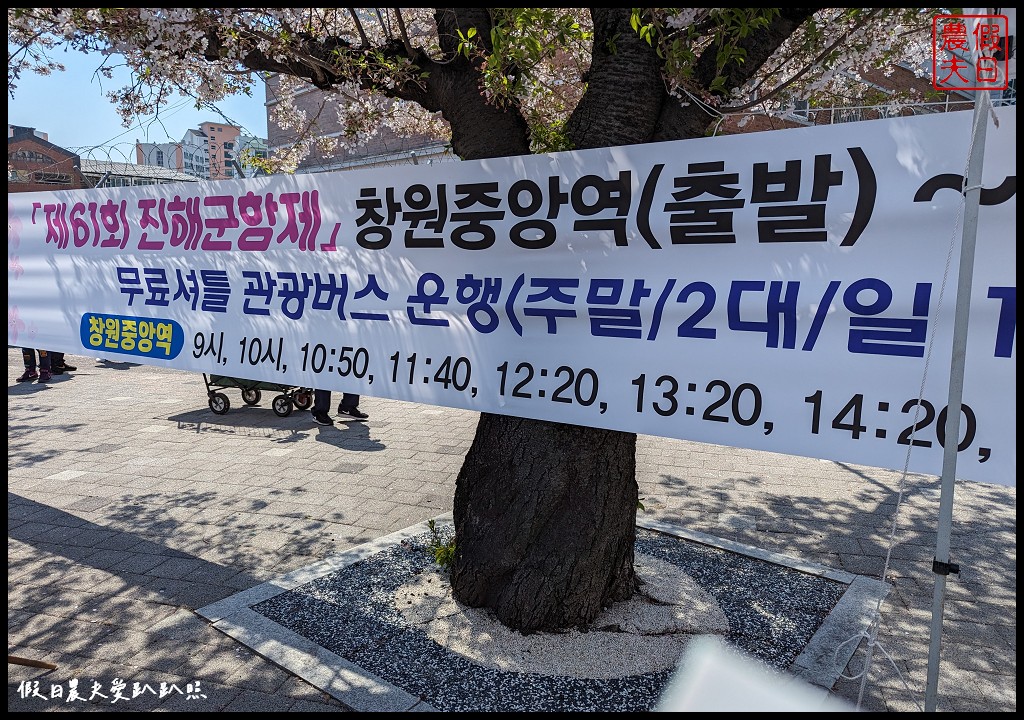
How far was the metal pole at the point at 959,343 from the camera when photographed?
226 centimetres

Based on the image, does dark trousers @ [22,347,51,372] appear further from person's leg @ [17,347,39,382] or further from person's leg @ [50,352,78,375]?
person's leg @ [50,352,78,375]

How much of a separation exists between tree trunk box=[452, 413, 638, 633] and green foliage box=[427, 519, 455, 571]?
584 mm

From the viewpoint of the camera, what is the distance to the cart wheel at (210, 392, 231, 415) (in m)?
10.2

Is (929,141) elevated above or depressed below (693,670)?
above

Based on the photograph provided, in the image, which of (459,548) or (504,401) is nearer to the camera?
(504,401)

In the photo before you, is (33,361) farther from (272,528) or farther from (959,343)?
(959,343)

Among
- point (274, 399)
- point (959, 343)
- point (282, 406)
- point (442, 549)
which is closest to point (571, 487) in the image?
point (442, 549)

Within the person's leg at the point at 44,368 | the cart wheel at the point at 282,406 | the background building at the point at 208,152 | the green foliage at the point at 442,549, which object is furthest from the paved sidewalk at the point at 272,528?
the background building at the point at 208,152

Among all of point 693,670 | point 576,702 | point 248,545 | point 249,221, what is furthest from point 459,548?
point 249,221

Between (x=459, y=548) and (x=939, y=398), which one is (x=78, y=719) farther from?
(x=939, y=398)

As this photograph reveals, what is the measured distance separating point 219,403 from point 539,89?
7808 mm

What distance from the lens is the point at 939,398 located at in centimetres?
270

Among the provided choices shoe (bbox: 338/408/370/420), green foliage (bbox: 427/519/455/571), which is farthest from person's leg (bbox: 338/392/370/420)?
green foliage (bbox: 427/519/455/571)

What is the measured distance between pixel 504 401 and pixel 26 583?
12.6 feet
